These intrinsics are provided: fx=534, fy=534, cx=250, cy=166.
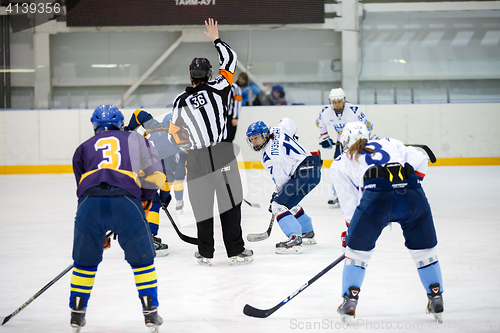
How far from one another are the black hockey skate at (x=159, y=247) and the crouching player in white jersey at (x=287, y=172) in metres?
0.86

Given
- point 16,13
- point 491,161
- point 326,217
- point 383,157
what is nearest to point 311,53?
point 491,161

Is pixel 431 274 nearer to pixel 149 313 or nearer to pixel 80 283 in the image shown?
pixel 149 313

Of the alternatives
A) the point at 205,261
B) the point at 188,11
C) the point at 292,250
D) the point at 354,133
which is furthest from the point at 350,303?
the point at 188,11

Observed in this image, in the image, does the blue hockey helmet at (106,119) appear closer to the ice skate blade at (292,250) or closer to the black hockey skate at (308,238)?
the ice skate blade at (292,250)

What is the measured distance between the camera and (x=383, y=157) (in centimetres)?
240

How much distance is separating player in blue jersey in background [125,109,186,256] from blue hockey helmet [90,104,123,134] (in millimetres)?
500

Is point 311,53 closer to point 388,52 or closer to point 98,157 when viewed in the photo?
point 388,52

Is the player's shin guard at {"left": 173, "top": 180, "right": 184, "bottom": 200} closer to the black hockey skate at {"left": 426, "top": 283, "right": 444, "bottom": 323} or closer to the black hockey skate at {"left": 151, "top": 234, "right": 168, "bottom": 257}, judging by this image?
the black hockey skate at {"left": 151, "top": 234, "right": 168, "bottom": 257}

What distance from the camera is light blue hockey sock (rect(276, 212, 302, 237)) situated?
404 cm

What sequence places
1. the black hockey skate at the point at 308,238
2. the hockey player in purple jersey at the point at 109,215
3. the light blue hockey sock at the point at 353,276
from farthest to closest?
1. the black hockey skate at the point at 308,238
2. the light blue hockey sock at the point at 353,276
3. the hockey player in purple jersey at the point at 109,215

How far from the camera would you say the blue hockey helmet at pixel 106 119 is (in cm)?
243

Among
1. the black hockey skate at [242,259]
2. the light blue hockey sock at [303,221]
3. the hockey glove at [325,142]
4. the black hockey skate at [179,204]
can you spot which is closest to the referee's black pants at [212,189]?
the black hockey skate at [242,259]

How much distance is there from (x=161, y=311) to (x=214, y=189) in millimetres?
1094

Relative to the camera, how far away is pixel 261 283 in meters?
3.25
